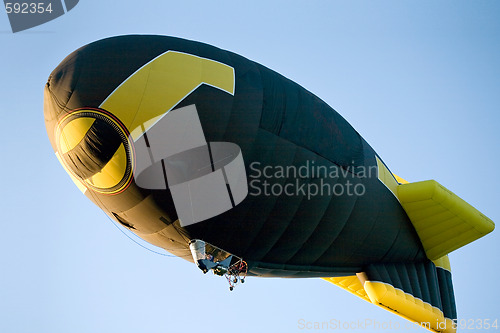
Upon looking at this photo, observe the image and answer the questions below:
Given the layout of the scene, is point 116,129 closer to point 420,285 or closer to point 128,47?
point 128,47

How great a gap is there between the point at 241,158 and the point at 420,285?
637 cm

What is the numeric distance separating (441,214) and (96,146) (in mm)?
8042

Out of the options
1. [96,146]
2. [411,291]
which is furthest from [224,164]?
[411,291]

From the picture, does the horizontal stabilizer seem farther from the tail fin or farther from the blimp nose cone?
the blimp nose cone

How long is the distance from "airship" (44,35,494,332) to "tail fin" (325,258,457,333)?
0.24ft

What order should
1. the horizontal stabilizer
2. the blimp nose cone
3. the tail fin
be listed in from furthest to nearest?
the tail fin
the horizontal stabilizer
the blimp nose cone

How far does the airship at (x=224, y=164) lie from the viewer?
10.9 metres

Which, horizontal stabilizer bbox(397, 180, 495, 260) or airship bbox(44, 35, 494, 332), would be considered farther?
horizontal stabilizer bbox(397, 180, 495, 260)

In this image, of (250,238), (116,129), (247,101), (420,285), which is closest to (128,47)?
(116,129)

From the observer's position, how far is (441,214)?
14.3 meters

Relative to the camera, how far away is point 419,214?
14453 mm

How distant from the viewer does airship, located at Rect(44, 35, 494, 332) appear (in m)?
10.9

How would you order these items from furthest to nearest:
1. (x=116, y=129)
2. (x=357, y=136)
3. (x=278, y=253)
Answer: (x=357, y=136) < (x=278, y=253) < (x=116, y=129)

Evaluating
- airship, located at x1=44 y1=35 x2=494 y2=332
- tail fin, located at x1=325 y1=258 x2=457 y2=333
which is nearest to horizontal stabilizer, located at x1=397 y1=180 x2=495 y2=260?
airship, located at x1=44 y1=35 x2=494 y2=332
